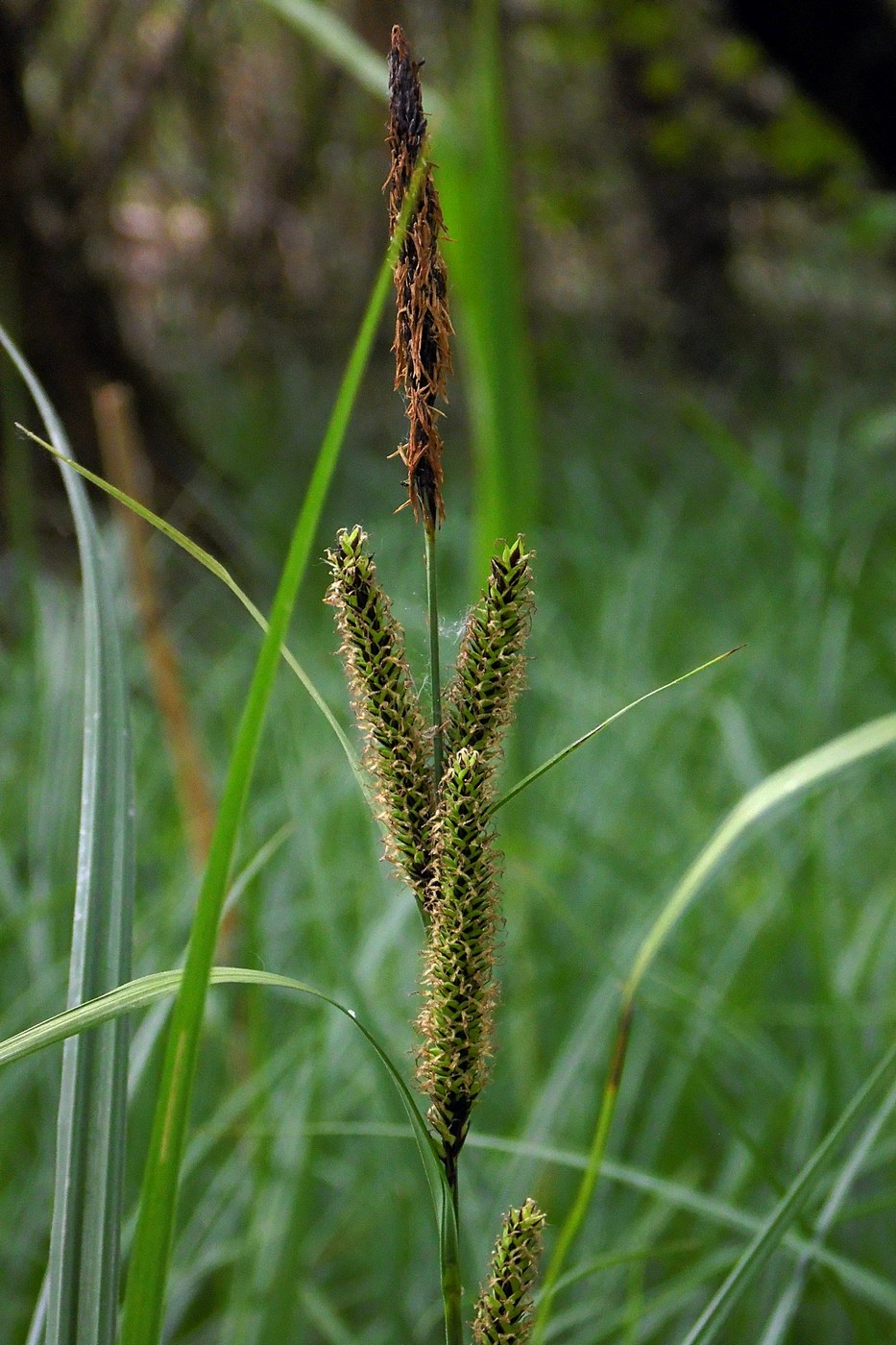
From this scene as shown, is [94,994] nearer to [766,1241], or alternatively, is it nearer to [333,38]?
[766,1241]

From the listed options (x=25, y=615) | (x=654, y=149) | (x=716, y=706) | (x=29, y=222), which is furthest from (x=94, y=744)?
(x=654, y=149)

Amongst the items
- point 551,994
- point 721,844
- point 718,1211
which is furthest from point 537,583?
point 721,844

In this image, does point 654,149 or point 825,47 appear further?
point 654,149

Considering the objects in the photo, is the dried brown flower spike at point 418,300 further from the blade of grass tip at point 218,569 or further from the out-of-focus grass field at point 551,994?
the out-of-focus grass field at point 551,994

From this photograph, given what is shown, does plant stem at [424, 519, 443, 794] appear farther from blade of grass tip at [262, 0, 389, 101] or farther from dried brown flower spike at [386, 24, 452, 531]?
blade of grass tip at [262, 0, 389, 101]

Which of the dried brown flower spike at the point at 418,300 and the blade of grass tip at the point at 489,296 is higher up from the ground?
the blade of grass tip at the point at 489,296

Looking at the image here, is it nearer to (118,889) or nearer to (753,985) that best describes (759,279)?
(753,985)

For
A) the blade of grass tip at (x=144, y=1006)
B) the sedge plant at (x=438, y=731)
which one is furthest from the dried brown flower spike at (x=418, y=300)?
the blade of grass tip at (x=144, y=1006)
